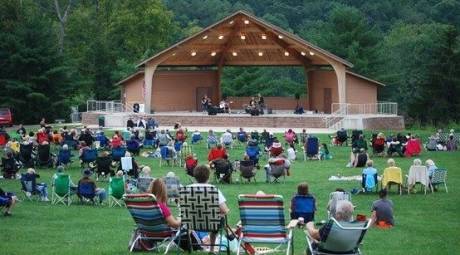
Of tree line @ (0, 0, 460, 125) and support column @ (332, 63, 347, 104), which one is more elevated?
tree line @ (0, 0, 460, 125)

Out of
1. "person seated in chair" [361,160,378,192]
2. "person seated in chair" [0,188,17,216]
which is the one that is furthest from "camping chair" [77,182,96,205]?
"person seated in chair" [361,160,378,192]

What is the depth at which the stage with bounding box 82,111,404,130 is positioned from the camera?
44.2m

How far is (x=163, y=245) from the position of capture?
11852 millimetres

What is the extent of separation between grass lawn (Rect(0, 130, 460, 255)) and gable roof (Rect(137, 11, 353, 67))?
22.2m

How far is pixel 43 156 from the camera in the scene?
27188 millimetres

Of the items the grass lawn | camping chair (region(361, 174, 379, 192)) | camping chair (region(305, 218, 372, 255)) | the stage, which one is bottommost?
the grass lawn

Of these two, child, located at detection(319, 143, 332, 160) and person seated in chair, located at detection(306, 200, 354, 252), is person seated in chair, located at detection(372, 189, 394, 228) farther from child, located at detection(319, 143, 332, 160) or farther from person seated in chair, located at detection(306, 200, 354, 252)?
child, located at detection(319, 143, 332, 160)

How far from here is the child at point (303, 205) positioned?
44.1 ft

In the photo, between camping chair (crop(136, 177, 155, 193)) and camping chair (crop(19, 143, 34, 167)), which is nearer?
camping chair (crop(136, 177, 155, 193))

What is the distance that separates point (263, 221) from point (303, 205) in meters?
2.40

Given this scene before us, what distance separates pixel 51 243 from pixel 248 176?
1097 centimetres

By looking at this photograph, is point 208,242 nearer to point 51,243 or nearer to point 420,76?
point 51,243

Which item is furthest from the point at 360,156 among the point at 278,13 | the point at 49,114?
the point at 278,13

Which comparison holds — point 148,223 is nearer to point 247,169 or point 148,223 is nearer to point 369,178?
point 369,178
